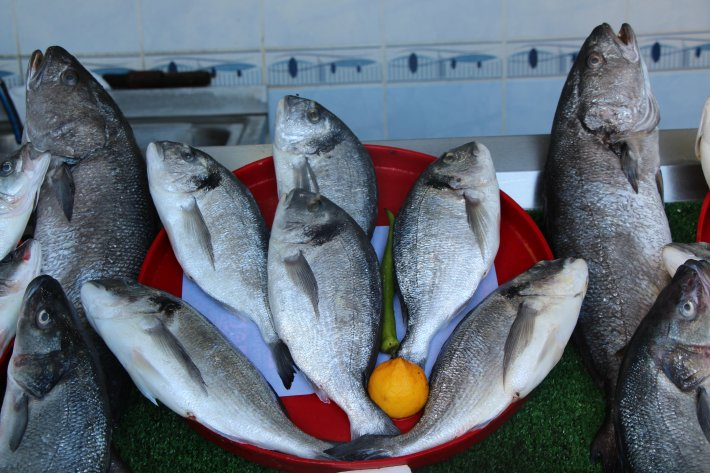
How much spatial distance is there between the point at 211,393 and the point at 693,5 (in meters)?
2.85

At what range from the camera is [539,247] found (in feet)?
6.10

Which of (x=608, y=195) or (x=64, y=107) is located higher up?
(x=64, y=107)

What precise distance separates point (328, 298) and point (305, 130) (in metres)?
0.55

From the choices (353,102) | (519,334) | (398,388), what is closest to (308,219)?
(398,388)

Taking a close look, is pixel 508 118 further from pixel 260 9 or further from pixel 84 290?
pixel 84 290

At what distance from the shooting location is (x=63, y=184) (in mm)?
1896

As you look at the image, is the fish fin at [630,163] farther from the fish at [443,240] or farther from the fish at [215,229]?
the fish at [215,229]

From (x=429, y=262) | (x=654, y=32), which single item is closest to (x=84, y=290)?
(x=429, y=262)

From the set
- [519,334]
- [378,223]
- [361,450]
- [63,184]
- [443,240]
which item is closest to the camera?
[361,450]

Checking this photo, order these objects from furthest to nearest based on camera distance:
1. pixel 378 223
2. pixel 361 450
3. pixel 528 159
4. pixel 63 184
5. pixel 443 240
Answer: pixel 528 159, pixel 378 223, pixel 63 184, pixel 443 240, pixel 361 450

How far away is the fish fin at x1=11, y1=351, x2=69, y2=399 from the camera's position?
1483mm

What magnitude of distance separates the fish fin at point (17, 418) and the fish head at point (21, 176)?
579 millimetres

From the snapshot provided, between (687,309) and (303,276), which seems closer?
(687,309)

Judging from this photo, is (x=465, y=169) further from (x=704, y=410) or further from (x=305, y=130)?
(x=704, y=410)
